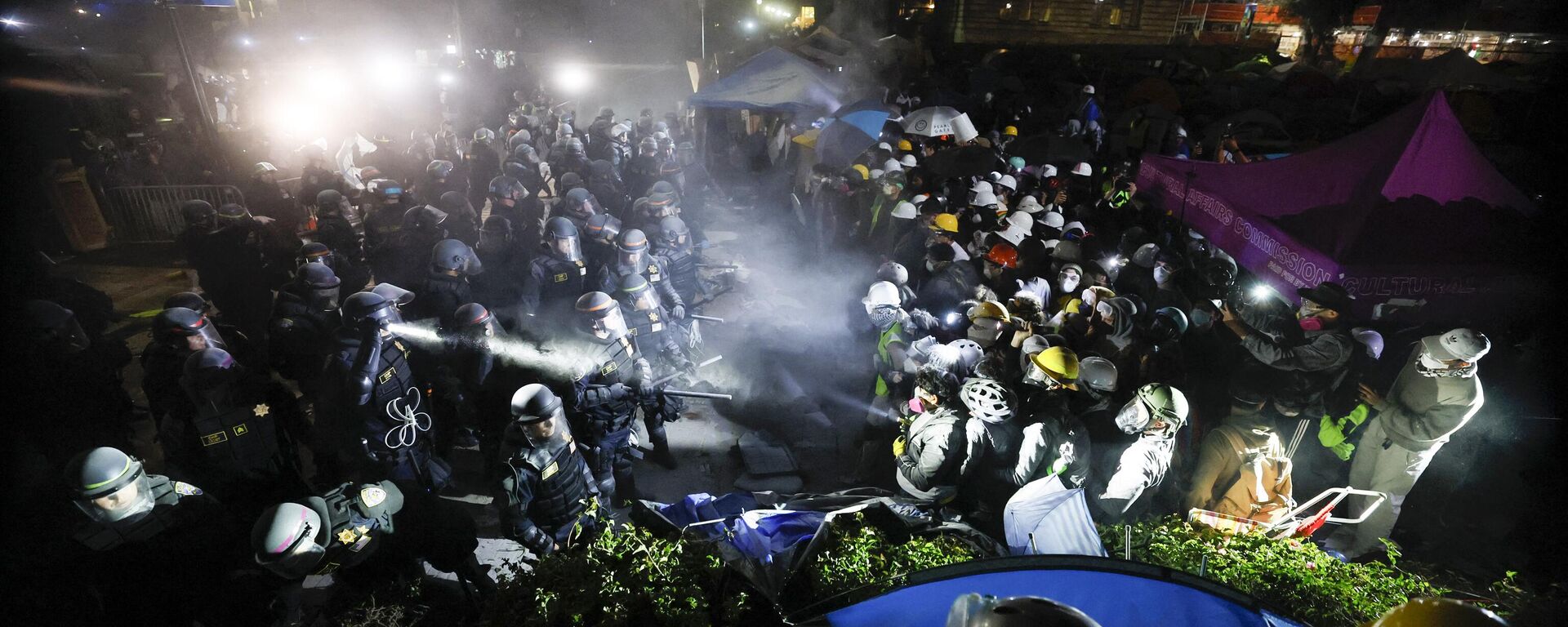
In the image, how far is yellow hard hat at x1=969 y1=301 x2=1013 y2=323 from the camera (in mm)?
6301

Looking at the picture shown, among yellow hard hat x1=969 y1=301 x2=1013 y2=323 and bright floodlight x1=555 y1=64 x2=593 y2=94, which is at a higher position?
bright floodlight x1=555 y1=64 x2=593 y2=94

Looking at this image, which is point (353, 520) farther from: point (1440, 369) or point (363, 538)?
point (1440, 369)

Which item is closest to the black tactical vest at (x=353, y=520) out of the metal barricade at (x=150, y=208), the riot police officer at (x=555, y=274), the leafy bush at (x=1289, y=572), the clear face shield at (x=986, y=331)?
the riot police officer at (x=555, y=274)

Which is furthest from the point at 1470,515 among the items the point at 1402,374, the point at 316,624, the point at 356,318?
the point at 356,318

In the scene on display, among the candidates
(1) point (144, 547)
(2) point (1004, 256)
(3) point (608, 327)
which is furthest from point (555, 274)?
(2) point (1004, 256)

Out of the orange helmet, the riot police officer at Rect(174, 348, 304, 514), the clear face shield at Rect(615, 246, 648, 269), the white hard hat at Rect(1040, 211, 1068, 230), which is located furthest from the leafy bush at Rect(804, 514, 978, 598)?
the white hard hat at Rect(1040, 211, 1068, 230)

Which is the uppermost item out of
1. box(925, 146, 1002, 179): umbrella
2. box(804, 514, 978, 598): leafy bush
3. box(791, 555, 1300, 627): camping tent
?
box(925, 146, 1002, 179): umbrella

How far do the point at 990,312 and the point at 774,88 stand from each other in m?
10.4

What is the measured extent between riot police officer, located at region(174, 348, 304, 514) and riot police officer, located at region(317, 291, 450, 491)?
506mm

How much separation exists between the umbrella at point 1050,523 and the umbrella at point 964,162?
9052mm

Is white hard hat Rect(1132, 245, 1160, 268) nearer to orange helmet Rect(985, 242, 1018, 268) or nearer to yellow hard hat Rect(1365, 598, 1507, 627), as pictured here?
orange helmet Rect(985, 242, 1018, 268)

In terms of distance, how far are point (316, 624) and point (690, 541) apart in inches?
118

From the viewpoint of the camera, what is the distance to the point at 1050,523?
11.7 ft

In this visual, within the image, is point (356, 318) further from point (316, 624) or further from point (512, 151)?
point (512, 151)
